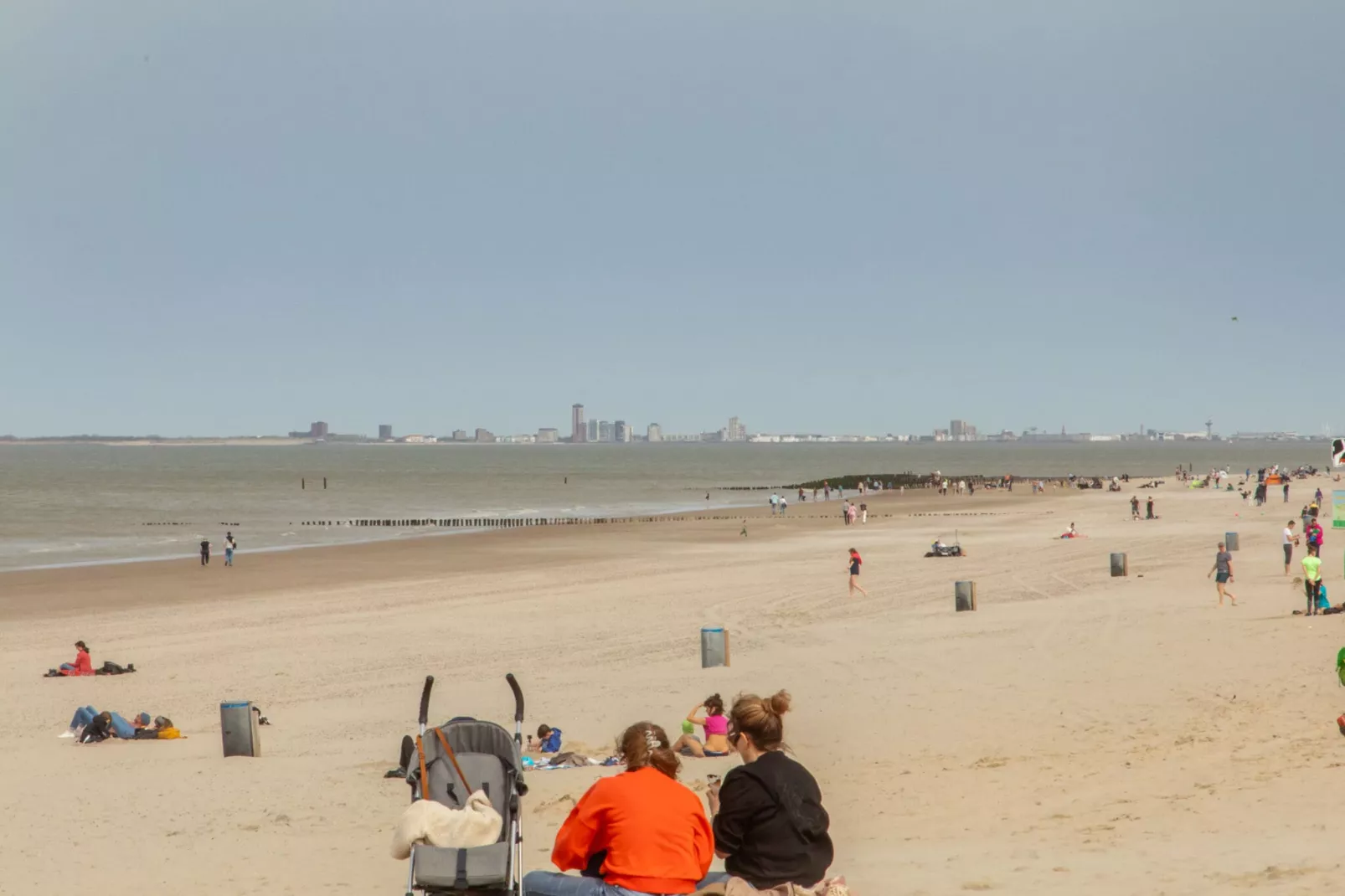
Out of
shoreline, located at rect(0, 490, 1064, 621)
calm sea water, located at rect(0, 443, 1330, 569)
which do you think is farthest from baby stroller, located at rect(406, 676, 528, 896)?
calm sea water, located at rect(0, 443, 1330, 569)

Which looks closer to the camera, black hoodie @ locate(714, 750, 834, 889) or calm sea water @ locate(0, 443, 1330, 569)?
black hoodie @ locate(714, 750, 834, 889)

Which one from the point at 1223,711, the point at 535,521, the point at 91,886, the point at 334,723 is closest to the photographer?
the point at 91,886

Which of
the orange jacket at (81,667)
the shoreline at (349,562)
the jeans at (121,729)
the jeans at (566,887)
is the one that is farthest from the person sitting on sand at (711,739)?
the shoreline at (349,562)

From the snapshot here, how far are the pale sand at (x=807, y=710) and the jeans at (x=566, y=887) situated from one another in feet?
7.55

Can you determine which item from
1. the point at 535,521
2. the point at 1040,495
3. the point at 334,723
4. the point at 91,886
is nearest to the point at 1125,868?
the point at 91,886

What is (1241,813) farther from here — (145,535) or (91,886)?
(145,535)

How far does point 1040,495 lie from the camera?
8906 centimetres

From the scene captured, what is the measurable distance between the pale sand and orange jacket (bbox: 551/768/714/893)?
7.23 feet

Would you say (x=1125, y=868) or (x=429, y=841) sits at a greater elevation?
(x=429, y=841)

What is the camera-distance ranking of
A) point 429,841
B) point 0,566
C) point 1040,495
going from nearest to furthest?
1. point 429,841
2. point 0,566
3. point 1040,495

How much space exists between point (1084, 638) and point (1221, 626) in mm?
2170

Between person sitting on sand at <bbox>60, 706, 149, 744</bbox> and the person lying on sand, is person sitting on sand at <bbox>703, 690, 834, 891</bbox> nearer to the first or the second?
the person lying on sand

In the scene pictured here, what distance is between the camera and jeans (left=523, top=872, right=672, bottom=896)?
6.54 m

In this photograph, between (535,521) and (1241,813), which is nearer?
(1241,813)
